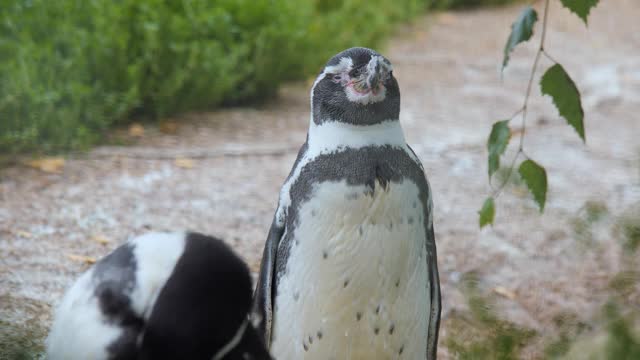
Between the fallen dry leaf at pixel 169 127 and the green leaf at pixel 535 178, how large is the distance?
3396 millimetres

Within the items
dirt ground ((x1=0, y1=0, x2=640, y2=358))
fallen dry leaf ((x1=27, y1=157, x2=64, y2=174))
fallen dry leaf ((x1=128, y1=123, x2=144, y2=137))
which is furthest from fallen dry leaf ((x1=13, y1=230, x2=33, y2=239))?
fallen dry leaf ((x1=128, y1=123, x2=144, y2=137))

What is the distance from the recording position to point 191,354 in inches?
63.4

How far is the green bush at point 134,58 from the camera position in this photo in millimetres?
5121

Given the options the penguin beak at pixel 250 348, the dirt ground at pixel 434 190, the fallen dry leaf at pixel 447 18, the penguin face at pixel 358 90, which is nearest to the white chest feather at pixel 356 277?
the penguin face at pixel 358 90

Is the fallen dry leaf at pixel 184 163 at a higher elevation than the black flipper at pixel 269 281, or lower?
lower

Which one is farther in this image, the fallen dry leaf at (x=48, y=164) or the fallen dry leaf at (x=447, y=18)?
the fallen dry leaf at (x=447, y=18)

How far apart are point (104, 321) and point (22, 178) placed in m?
3.37

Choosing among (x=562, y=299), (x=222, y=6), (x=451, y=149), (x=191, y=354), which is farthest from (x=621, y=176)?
(x=191, y=354)

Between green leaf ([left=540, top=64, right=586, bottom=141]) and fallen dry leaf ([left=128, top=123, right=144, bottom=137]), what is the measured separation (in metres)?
3.52

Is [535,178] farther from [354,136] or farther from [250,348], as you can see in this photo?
[250,348]

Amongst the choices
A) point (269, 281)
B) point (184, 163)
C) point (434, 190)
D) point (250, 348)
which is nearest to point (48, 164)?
point (184, 163)

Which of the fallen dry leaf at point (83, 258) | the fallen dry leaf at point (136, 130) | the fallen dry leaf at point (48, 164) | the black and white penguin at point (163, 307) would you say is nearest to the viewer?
the black and white penguin at point (163, 307)

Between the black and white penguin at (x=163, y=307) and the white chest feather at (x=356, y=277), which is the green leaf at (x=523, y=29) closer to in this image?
the white chest feather at (x=356, y=277)

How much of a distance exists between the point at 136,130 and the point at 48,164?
0.79 m
